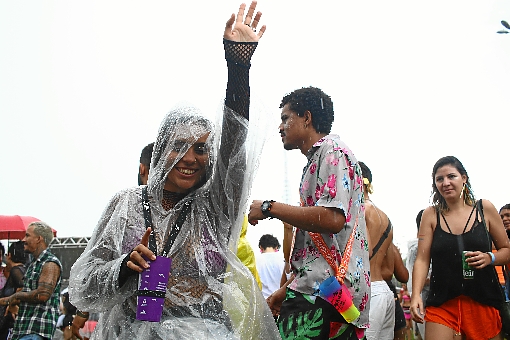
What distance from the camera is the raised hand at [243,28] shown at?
7.62 feet

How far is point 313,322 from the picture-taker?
276 cm

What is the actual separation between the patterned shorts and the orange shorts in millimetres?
1532

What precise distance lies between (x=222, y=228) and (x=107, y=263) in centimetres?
49

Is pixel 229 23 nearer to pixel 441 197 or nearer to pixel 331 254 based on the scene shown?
pixel 331 254

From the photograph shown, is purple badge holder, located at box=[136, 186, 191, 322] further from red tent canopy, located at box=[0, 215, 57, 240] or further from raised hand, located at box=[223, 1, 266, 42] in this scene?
red tent canopy, located at box=[0, 215, 57, 240]

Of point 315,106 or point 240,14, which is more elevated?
point 240,14

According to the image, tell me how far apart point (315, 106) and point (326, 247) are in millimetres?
841

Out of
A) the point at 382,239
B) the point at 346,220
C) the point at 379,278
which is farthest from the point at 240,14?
the point at 379,278

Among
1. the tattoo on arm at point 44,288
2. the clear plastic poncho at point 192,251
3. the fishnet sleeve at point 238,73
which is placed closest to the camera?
the clear plastic poncho at point 192,251

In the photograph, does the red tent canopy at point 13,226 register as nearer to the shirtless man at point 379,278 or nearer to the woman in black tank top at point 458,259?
the shirtless man at point 379,278

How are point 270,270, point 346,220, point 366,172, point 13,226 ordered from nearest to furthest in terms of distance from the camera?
point 346,220
point 366,172
point 270,270
point 13,226

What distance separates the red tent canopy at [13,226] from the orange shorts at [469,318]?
1267cm

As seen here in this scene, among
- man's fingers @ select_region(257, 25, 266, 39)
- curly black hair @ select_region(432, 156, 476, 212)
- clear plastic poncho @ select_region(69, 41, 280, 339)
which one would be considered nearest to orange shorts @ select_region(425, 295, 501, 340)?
curly black hair @ select_region(432, 156, 476, 212)

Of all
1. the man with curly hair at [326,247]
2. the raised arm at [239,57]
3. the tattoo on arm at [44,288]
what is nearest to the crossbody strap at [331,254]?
the man with curly hair at [326,247]
